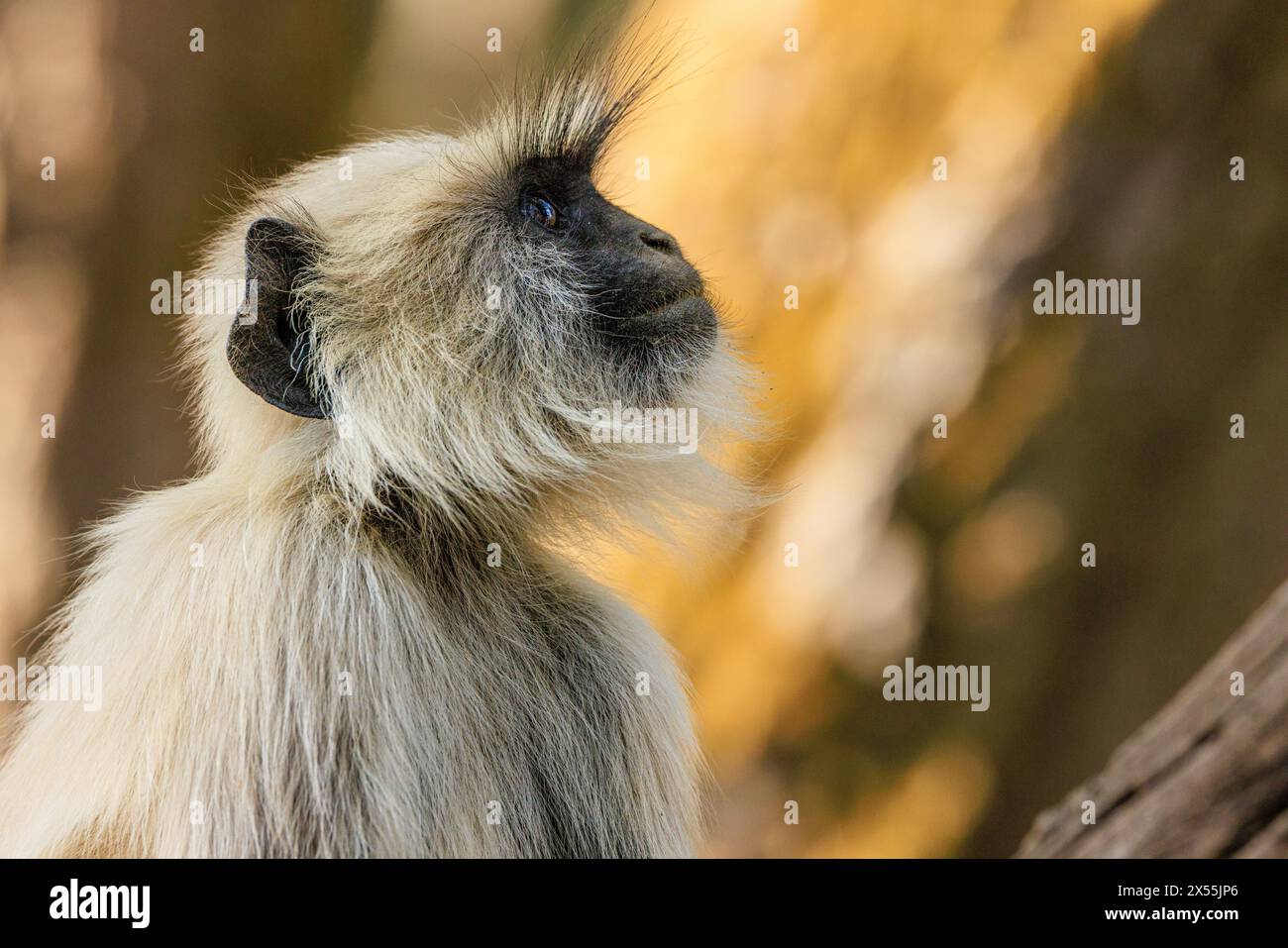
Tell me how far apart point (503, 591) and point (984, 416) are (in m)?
4.80

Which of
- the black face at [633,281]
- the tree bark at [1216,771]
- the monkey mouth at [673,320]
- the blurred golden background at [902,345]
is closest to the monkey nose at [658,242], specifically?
the black face at [633,281]

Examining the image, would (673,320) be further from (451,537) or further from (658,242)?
(451,537)

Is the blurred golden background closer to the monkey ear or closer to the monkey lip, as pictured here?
the monkey lip

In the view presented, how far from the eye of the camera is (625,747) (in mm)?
3826

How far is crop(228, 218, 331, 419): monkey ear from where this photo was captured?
128 inches

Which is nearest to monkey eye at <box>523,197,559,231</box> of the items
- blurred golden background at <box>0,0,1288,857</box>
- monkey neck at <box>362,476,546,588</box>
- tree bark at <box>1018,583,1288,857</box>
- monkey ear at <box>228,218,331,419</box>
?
monkey ear at <box>228,218,331,419</box>

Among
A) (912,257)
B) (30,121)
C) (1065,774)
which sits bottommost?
(1065,774)

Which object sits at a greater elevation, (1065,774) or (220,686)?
(220,686)

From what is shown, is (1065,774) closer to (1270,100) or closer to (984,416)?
(984,416)

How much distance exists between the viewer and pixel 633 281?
3768 mm

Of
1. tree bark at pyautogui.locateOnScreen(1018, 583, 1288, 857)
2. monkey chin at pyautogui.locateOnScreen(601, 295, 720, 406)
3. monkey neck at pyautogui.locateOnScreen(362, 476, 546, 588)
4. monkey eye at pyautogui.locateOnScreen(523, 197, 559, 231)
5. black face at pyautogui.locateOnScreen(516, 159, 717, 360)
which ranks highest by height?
monkey eye at pyautogui.locateOnScreen(523, 197, 559, 231)

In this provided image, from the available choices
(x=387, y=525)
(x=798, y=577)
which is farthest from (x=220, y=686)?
(x=798, y=577)

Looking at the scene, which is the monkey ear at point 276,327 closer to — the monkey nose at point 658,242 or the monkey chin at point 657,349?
the monkey chin at point 657,349
